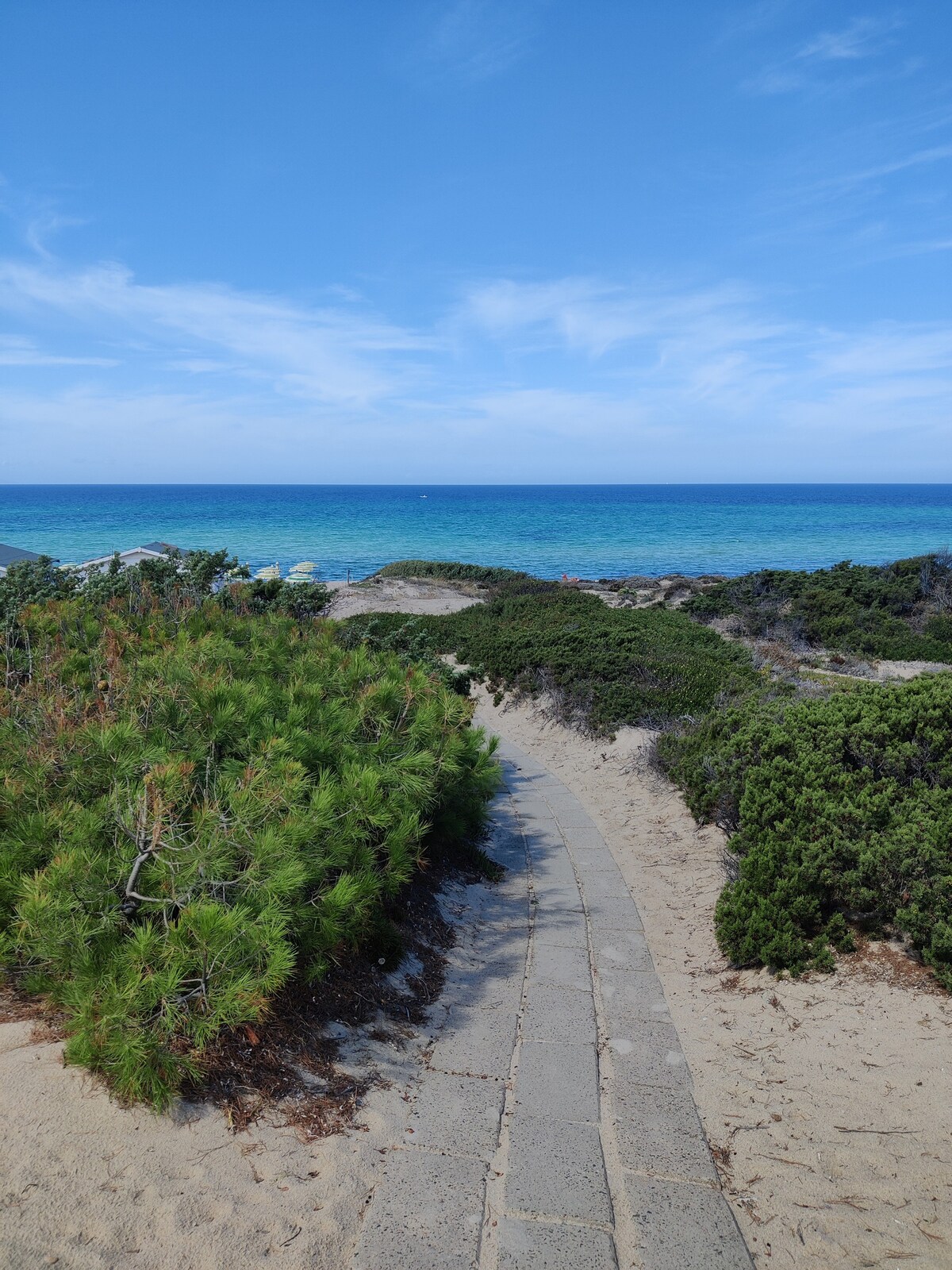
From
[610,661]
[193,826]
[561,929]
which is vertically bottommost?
[561,929]

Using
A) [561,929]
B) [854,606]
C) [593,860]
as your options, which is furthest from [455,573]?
[561,929]

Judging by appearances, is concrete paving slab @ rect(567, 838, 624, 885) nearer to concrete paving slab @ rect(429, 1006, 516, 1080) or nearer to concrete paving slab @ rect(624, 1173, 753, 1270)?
concrete paving slab @ rect(429, 1006, 516, 1080)

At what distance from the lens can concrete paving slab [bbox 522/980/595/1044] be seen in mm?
4332

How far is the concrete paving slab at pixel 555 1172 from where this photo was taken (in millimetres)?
3037

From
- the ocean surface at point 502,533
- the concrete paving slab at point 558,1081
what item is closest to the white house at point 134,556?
the concrete paving slab at point 558,1081

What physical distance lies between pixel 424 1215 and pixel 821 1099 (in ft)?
6.74

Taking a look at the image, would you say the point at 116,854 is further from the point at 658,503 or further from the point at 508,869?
the point at 658,503

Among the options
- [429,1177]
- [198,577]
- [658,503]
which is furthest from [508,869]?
[658,503]

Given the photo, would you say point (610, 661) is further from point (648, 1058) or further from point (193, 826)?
point (193, 826)

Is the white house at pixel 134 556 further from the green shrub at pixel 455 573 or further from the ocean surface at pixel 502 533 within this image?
the green shrub at pixel 455 573

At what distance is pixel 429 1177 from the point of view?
312 cm

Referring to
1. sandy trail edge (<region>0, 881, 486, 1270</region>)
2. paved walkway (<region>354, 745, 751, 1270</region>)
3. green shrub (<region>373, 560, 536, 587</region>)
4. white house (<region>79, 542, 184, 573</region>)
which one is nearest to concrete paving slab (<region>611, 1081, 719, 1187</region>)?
paved walkway (<region>354, 745, 751, 1270</region>)

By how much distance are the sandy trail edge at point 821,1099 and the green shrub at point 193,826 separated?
2041mm

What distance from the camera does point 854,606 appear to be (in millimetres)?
19828
